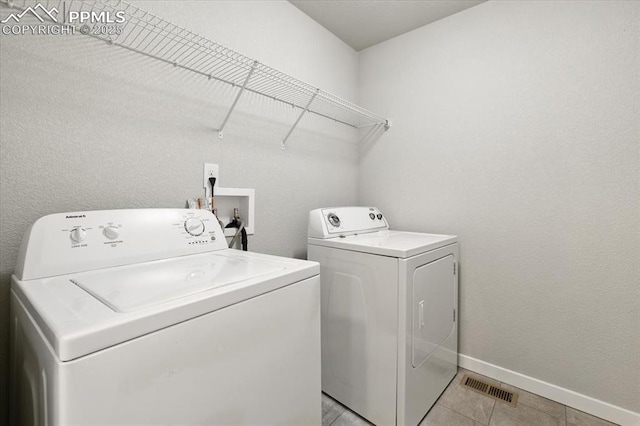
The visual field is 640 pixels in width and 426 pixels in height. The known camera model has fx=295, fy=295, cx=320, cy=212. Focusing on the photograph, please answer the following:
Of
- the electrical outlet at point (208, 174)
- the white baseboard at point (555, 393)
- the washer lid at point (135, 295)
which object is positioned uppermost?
the electrical outlet at point (208, 174)

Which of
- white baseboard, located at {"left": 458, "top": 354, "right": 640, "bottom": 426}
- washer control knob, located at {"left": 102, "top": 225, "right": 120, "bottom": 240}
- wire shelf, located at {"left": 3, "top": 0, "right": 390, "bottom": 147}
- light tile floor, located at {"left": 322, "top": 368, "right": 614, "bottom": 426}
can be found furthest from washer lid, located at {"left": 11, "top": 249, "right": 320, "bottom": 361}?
white baseboard, located at {"left": 458, "top": 354, "right": 640, "bottom": 426}

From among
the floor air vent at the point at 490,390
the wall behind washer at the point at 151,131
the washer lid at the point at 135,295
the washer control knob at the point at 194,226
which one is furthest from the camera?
the floor air vent at the point at 490,390

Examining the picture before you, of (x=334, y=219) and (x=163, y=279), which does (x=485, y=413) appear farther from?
(x=163, y=279)

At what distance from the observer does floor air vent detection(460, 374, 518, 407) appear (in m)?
1.73

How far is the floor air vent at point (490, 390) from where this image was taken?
173cm

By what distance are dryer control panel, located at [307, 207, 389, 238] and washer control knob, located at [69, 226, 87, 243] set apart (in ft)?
3.70

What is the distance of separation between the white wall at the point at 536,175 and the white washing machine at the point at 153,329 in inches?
56.9

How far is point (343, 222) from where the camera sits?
195 centimetres

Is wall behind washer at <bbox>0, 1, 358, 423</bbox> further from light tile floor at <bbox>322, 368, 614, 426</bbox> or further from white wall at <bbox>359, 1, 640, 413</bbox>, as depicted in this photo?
light tile floor at <bbox>322, 368, 614, 426</bbox>

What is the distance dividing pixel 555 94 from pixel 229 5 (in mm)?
1915

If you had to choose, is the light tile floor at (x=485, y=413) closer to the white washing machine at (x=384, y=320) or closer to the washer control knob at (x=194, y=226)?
the white washing machine at (x=384, y=320)

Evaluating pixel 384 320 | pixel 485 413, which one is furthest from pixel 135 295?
pixel 485 413

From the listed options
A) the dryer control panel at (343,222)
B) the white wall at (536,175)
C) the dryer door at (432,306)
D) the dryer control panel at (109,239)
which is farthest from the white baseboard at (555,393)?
the dryer control panel at (109,239)

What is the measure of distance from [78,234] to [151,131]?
0.58 metres
